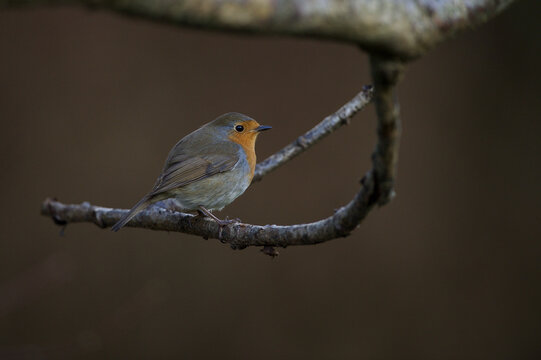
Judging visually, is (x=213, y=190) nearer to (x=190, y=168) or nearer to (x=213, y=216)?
(x=190, y=168)

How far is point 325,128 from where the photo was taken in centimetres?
298

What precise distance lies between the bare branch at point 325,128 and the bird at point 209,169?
0.60 feet

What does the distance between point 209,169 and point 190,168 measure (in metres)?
0.12

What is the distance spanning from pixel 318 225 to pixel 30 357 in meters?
1.91

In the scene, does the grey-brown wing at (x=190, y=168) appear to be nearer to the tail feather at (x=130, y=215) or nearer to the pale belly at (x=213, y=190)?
the pale belly at (x=213, y=190)

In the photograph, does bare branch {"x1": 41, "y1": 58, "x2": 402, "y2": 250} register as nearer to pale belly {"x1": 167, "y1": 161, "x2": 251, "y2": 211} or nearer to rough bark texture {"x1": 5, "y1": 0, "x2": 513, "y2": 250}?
rough bark texture {"x1": 5, "y1": 0, "x2": 513, "y2": 250}

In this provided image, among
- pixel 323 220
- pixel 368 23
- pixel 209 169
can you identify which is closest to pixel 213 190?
pixel 209 169

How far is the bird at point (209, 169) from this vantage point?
3311mm

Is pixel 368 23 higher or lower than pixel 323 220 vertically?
higher

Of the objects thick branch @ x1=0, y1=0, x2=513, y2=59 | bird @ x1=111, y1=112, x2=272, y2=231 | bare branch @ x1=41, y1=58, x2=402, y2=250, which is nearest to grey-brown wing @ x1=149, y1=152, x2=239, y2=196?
bird @ x1=111, y1=112, x2=272, y2=231

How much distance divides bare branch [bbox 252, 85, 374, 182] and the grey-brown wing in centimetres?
24

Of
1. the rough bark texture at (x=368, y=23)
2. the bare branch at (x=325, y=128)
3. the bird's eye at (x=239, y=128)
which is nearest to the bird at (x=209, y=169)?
the bird's eye at (x=239, y=128)

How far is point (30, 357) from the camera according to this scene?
2.92 metres

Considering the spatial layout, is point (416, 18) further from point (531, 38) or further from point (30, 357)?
point (531, 38)
